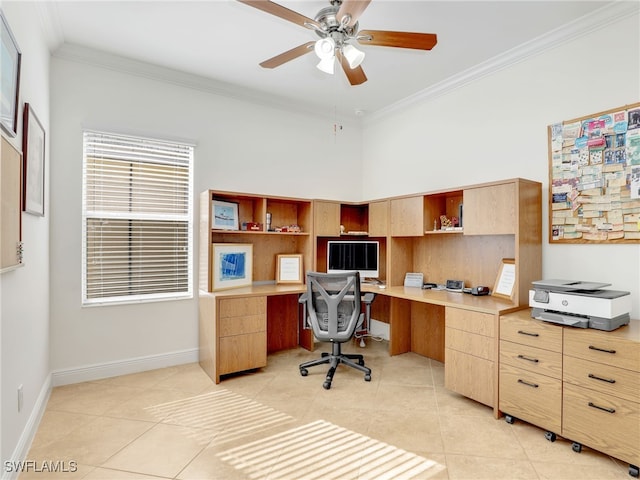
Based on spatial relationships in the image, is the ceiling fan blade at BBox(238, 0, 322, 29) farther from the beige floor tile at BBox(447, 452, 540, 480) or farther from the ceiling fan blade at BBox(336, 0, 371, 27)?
the beige floor tile at BBox(447, 452, 540, 480)

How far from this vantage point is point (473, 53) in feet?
9.82

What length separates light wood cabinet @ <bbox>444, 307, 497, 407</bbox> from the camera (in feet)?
8.11

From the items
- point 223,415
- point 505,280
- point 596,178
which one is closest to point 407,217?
point 505,280

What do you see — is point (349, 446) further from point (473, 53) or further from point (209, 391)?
point (473, 53)

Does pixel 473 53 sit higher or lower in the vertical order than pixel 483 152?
higher

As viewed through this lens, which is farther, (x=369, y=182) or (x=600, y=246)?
(x=369, y=182)

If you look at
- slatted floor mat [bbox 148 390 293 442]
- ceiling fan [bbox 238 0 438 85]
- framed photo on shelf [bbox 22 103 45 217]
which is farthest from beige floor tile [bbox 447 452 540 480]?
framed photo on shelf [bbox 22 103 45 217]

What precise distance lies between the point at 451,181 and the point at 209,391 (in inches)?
118

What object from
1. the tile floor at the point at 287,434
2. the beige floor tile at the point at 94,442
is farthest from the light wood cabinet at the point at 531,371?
the beige floor tile at the point at 94,442

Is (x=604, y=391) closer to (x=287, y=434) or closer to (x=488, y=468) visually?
(x=488, y=468)

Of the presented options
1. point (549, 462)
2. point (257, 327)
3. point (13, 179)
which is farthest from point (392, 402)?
point (13, 179)

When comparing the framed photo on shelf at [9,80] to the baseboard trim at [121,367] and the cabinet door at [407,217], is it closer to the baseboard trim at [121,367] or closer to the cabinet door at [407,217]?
the baseboard trim at [121,367]

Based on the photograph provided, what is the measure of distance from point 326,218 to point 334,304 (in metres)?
1.21

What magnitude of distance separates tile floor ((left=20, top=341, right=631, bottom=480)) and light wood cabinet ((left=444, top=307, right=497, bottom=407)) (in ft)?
0.46
